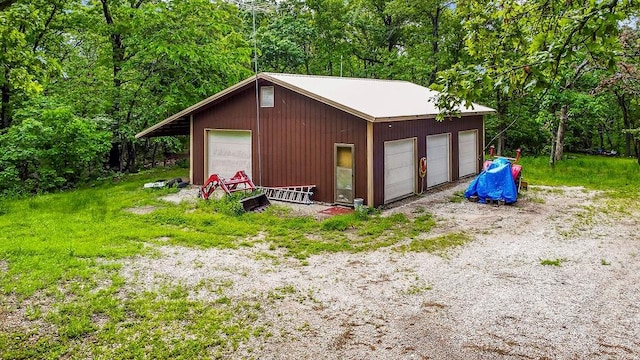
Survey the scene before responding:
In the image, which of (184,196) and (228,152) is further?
(228,152)

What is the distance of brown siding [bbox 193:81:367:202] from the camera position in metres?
10.5

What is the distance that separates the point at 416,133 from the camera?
1187 cm

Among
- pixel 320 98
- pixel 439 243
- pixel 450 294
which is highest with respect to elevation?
pixel 320 98

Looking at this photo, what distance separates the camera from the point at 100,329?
4.58m

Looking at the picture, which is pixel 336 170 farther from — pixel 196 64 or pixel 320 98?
pixel 196 64

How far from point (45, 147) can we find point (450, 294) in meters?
12.0

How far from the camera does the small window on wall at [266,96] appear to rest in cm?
1163

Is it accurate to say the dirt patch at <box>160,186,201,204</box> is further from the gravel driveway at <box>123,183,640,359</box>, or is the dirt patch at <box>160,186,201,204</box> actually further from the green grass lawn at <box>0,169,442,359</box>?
the gravel driveway at <box>123,183,640,359</box>

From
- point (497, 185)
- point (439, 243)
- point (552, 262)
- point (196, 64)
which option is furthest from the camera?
point (196, 64)

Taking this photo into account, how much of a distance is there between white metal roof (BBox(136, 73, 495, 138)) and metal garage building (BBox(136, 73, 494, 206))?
1.2 inches

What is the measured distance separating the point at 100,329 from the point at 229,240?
3521 millimetres

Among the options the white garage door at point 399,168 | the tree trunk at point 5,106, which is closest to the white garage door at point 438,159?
the white garage door at point 399,168

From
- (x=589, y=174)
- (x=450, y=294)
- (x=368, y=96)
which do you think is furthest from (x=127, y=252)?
(x=589, y=174)

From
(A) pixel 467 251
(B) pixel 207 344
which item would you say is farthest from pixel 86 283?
(A) pixel 467 251
